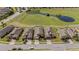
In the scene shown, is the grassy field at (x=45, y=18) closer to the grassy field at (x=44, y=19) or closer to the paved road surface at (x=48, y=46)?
the grassy field at (x=44, y=19)

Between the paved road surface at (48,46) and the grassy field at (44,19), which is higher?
the grassy field at (44,19)

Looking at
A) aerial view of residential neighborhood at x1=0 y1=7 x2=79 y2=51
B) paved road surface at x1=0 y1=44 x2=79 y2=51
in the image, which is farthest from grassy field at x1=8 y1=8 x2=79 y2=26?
paved road surface at x1=0 y1=44 x2=79 y2=51

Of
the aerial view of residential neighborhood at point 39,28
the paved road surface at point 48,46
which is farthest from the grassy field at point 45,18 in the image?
the paved road surface at point 48,46

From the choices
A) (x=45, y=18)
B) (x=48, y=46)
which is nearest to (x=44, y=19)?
(x=45, y=18)

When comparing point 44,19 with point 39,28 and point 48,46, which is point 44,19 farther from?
point 48,46

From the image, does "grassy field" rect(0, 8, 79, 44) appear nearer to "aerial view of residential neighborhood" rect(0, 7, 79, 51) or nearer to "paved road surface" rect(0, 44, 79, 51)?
"aerial view of residential neighborhood" rect(0, 7, 79, 51)

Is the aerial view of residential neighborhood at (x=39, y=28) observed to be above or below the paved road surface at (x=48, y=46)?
above

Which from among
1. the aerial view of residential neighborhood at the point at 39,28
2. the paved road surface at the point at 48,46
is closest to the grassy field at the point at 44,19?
the aerial view of residential neighborhood at the point at 39,28
